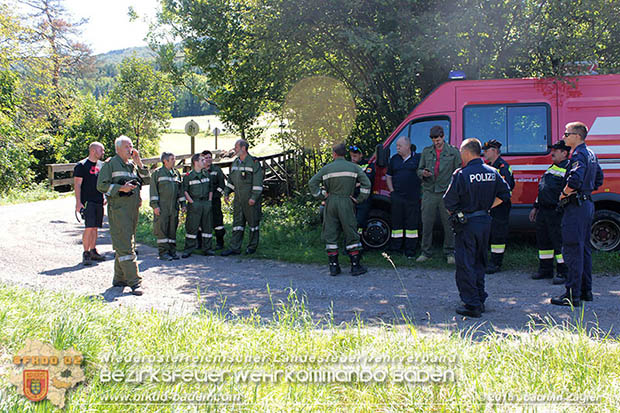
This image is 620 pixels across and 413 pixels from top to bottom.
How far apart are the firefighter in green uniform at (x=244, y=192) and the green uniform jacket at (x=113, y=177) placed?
8.57 feet

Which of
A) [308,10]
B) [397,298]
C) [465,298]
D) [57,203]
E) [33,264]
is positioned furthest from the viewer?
[57,203]

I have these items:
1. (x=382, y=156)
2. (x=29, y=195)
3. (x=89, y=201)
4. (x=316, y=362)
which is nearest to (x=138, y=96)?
(x=29, y=195)

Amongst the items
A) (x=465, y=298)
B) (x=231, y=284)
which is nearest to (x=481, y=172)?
(x=465, y=298)

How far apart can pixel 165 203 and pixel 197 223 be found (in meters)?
0.73

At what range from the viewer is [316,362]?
4094mm

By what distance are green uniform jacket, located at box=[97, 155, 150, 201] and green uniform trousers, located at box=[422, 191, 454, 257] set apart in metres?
4.42

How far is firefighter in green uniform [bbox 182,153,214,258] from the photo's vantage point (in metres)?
9.40

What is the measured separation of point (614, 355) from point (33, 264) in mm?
8148

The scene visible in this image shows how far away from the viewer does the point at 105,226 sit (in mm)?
13438

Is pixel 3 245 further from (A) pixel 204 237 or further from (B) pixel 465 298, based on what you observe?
(B) pixel 465 298

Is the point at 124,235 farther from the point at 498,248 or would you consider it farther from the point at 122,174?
the point at 498,248

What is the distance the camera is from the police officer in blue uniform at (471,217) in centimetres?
573

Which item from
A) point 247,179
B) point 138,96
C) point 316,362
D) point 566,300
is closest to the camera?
point 316,362

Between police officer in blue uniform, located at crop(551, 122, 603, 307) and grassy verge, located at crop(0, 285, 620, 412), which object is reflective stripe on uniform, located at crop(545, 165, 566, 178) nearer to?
police officer in blue uniform, located at crop(551, 122, 603, 307)
